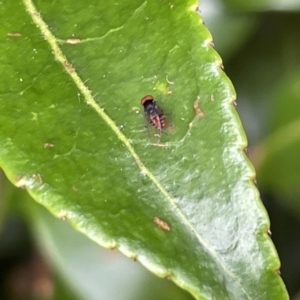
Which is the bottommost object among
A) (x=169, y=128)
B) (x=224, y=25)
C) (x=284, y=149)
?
(x=284, y=149)

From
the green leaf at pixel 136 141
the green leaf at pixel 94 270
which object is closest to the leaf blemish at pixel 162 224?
the green leaf at pixel 136 141

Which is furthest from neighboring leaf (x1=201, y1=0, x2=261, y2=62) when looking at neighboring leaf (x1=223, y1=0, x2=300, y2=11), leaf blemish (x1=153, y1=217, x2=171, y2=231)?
leaf blemish (x1=153, y1=217, x2=171, y2=231)

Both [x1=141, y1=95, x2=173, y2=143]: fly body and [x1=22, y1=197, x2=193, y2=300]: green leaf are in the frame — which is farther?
[x1=22, y1=197, x2=193, y2=300]: green leaf

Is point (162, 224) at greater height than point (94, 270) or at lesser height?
greater

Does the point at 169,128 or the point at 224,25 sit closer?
the point at 169,128

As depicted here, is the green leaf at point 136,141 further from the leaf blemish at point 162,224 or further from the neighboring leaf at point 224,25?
the neighboring leaf at point 224,25

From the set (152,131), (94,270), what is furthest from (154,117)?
(94,270)

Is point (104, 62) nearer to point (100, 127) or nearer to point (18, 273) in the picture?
point (100, 127)

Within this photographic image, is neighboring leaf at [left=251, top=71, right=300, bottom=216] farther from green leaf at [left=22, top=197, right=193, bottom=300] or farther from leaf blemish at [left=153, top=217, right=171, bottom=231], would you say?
leaf blemish at [left=153, top=217, right=171, bottom=231]

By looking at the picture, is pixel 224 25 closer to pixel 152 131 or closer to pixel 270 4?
pixel 270 4

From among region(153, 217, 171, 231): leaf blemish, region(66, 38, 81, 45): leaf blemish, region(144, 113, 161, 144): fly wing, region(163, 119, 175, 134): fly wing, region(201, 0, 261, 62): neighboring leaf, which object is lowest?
region(201, 0, 261, 62): neighboring leaf
